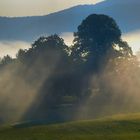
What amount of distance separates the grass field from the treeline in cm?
4341

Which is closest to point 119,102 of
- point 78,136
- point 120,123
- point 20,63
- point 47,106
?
point 47,106

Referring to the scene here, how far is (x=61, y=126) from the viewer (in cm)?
7088

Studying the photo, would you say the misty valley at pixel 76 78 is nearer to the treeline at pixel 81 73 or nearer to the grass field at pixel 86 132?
the treeline at pixel 81 73

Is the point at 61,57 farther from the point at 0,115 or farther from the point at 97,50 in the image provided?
the point at 0,115

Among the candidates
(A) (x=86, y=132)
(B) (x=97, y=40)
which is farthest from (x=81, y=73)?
(A) (x=86, y=132)

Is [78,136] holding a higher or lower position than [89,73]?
lower

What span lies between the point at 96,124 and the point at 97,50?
81749mm

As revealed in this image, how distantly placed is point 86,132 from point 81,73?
75.3 m

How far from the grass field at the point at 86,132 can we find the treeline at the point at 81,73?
4341 centimetres

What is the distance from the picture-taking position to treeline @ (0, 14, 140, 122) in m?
130

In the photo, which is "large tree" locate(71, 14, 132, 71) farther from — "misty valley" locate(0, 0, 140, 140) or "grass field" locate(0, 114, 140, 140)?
"grass field" locate(0, 114, 140, 140)

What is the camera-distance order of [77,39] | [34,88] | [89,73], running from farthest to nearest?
1. [77,39]
2. [89,73]
3. [34,88]

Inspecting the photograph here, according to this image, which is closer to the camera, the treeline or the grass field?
the grass field

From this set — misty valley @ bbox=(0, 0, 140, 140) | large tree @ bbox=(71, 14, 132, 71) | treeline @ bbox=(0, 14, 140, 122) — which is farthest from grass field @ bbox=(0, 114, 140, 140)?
large tree @ bbox=(71, 14, 132, 71)
